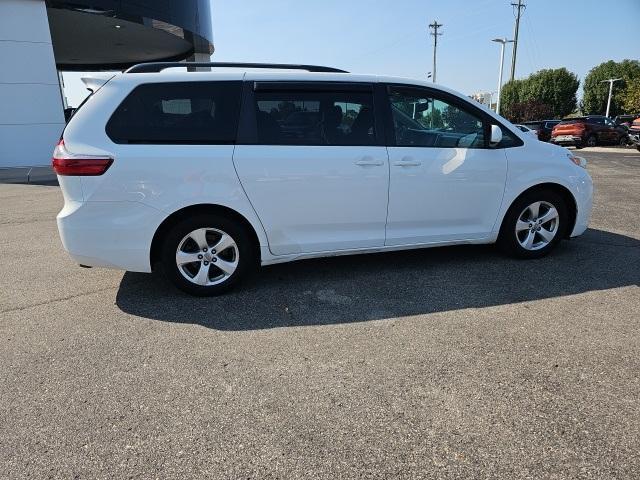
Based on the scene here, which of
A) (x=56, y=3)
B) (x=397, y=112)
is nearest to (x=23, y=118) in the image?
(x=56, y=3)

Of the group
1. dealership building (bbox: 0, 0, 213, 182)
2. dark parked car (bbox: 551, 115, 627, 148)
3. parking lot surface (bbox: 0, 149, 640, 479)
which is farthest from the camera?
dark parked car (bbox: 551, 115, 627, 148)

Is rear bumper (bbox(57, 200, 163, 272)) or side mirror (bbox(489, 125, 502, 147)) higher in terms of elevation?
side mirror (bbox(489, 125, 502, 147))

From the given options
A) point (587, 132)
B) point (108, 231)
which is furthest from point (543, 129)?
point (108, 231)

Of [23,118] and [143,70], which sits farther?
[23,118]

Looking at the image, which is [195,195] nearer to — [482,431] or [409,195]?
[409,195]

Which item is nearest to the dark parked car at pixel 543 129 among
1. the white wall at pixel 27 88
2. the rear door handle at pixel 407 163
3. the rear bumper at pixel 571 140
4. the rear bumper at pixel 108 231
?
the rear bumper at pixel 571 140

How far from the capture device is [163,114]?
3.85 metres

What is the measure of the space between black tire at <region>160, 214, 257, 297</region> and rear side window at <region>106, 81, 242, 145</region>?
0.67m

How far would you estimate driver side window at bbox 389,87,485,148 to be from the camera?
439 cm

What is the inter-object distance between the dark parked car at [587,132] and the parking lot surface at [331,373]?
72.1ft

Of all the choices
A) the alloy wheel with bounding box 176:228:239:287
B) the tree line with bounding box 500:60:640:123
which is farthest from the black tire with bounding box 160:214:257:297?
the tree line with bounding box 500:60:640:123

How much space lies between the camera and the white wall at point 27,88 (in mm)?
15008

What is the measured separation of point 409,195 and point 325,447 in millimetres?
Answer: 2634

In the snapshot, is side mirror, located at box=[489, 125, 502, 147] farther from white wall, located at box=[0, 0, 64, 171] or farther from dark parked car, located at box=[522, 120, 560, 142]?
dark parked car, located at box=[522, 120, 560, 142]
